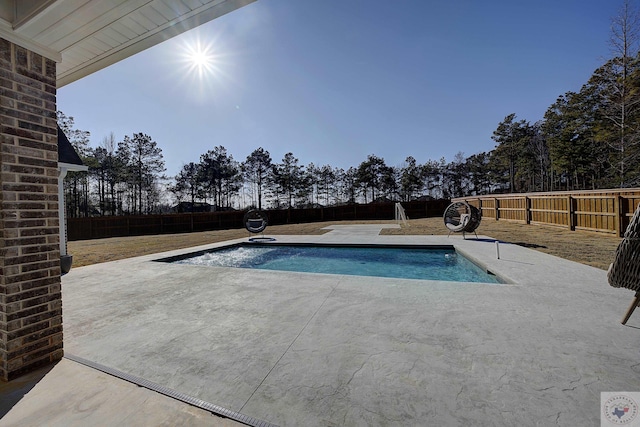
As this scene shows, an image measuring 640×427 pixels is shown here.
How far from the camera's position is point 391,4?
6418 millimetres

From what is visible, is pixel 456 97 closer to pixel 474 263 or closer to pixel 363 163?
pixel 474 263

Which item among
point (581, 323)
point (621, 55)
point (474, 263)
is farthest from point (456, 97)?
point (581, 323)

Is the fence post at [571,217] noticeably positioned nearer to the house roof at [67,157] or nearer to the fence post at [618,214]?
the fence post at [618,214]

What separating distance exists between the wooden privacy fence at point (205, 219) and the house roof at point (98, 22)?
1893cm

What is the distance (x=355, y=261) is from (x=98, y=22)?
Result: 21.2 ft

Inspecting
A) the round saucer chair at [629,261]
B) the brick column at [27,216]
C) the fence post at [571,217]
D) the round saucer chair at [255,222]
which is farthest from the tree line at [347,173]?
the brick column at [27,216]

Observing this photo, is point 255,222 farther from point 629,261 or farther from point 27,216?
point 629,261

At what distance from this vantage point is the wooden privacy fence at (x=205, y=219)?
1695 cm

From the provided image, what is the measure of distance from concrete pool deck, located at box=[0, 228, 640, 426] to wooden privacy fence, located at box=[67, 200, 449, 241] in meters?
17.2

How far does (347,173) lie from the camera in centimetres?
3212

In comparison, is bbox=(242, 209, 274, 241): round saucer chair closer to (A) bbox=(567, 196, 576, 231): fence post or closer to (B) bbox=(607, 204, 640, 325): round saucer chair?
(B) bbox=(607, 204, 640, 325): round saucer chair

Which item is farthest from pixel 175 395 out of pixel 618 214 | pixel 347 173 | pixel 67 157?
pixel 347 173

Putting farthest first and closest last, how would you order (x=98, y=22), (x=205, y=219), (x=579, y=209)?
1. (x=205, y=219)
2. (x=579, y=209)
3. (x=98, y=22)

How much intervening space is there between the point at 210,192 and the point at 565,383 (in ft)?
100
